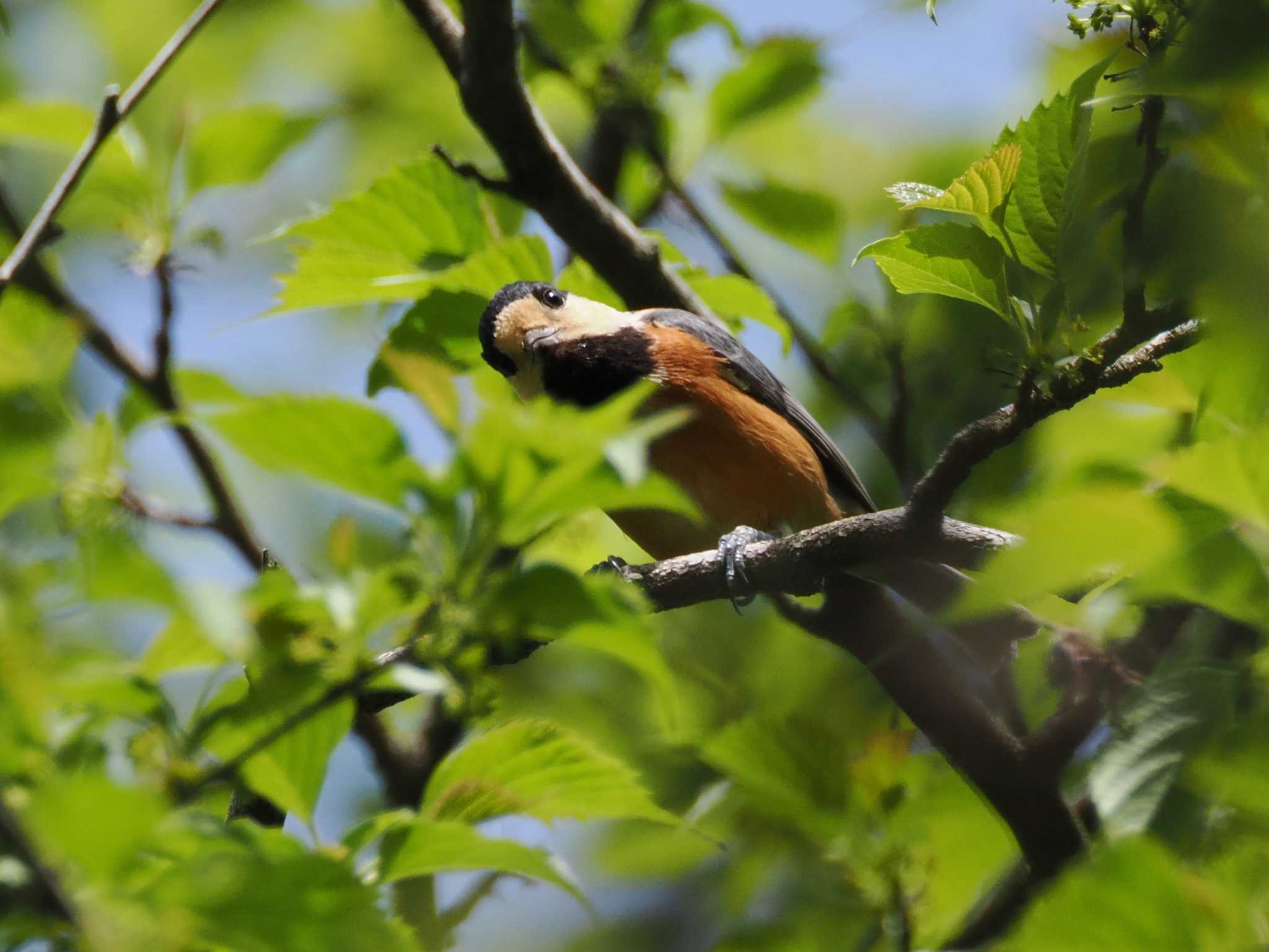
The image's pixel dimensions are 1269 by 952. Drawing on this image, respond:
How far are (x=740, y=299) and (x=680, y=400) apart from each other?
76cm

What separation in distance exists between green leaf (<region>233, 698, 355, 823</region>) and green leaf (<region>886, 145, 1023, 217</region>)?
46.8 inches

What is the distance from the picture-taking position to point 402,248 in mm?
3184

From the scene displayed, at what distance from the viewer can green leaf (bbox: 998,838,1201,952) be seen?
1.29m

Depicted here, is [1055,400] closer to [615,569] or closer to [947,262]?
[947,262]

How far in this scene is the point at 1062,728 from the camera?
9.77ft

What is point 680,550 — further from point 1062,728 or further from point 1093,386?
point 1093,386

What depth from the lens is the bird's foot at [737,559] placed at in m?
3.02

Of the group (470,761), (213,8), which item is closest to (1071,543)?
(470,761)

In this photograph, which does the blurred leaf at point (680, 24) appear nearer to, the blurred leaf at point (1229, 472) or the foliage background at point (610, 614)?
the foliage background at point (610, 614)

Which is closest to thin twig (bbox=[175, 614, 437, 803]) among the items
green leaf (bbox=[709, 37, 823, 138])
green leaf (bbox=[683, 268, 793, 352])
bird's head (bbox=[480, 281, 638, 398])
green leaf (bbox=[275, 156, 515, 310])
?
green leaf (bbox=[275, 156, 515, 310])

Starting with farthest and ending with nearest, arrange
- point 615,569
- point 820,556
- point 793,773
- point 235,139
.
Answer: point 235,139
point 615,569
point 820,556
point 793,773

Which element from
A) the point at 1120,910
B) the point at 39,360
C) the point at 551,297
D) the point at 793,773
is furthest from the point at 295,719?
the point at 551,297

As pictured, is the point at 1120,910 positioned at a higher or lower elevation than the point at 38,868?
lower

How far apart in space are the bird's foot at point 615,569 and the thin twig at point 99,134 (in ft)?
4.00
